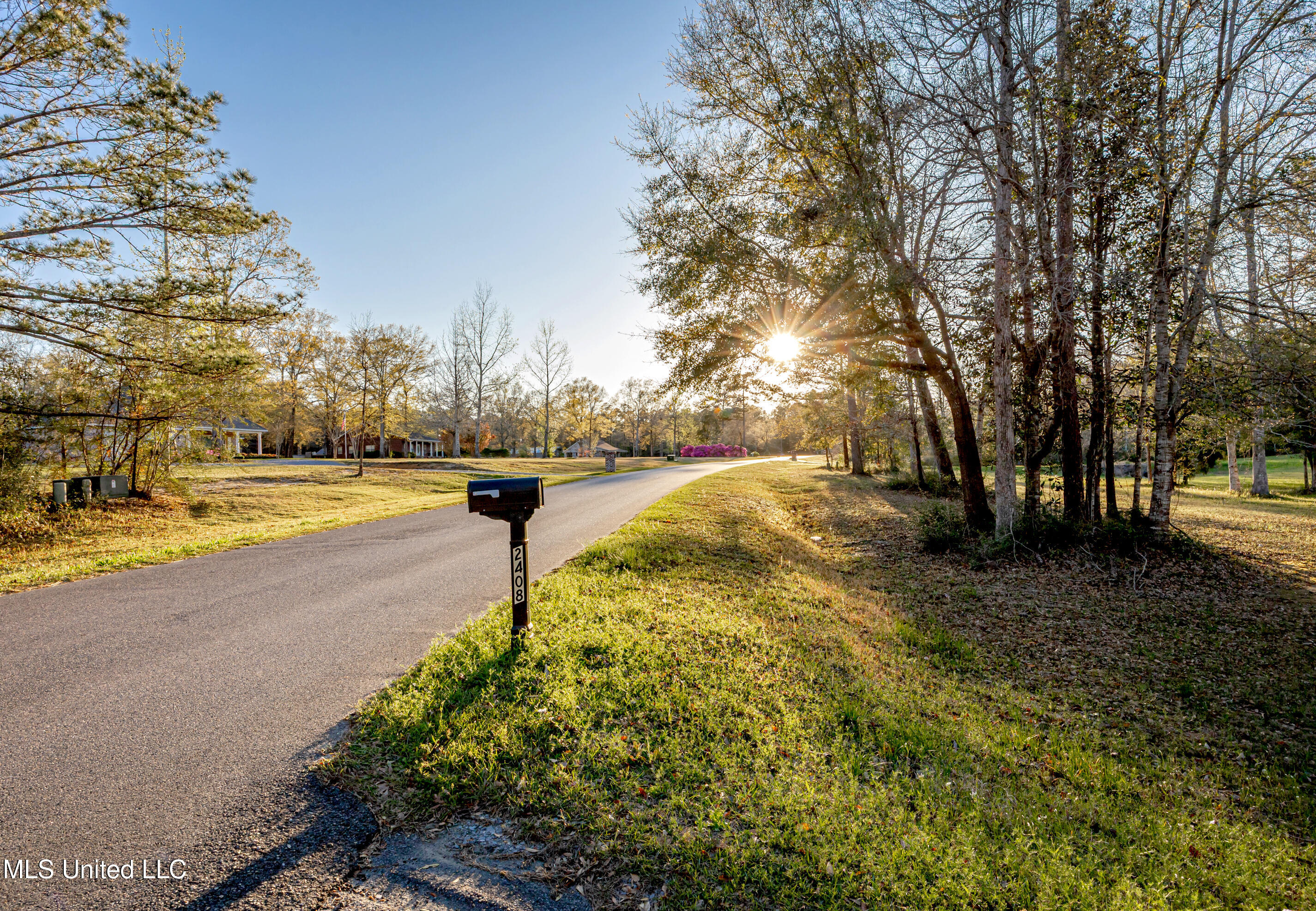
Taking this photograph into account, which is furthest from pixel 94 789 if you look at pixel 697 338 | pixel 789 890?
pixel 697 338

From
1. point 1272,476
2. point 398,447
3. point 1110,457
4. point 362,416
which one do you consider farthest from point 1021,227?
point 398,447

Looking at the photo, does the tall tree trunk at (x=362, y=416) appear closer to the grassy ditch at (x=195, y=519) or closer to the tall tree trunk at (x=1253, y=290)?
the grassy ditch at (x=195, y=519)

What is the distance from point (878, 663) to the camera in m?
5.12

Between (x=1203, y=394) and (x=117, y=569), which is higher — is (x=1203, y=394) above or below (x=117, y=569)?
above

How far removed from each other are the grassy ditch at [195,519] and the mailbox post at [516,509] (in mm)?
6139

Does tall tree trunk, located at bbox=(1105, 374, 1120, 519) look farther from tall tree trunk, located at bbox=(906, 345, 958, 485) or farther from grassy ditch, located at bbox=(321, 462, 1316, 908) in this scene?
grassy ditch, located at bbox=(321, 462, 1316, 908)

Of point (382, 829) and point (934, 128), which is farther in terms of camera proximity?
point (934, 128)

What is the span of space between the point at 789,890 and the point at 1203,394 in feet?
33.2

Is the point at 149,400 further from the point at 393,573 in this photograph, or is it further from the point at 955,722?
the point at 955,722

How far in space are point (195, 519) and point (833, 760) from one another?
1632cm

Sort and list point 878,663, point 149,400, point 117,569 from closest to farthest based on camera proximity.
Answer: point 878,663 → point 117,569 → point 149,400

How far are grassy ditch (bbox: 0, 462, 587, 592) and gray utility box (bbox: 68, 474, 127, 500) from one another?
0.24 metres

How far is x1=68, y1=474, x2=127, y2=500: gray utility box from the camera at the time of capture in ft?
39.7

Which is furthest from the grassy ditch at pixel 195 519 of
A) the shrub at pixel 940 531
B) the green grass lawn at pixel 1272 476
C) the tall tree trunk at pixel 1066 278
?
the green grass lawn at pixel 1272 476
